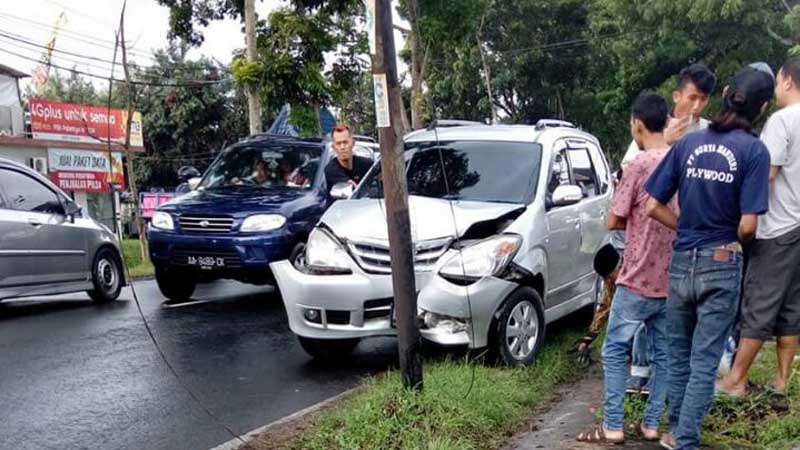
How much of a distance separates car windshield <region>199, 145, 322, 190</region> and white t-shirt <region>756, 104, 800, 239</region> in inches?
223

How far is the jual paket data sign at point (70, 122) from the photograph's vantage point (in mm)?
25125

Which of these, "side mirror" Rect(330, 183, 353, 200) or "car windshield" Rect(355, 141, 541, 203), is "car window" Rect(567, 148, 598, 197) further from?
"side mirror" Rect(330, 183, 353, 200)

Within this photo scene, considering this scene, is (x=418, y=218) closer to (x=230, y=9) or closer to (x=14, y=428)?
(x=14, y=428)

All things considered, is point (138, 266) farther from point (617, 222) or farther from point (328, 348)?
point (617, 222)

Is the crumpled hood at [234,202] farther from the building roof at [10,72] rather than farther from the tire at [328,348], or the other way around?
the building roof at [10,72]

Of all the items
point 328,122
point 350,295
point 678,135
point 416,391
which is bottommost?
point 416,391

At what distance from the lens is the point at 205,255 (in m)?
8.22

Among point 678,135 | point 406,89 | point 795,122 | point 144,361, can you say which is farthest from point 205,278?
point 406,89

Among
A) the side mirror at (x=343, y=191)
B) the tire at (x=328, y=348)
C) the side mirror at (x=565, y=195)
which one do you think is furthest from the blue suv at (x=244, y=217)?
the side mirror at (x=565, y=195)

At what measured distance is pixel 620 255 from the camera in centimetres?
505

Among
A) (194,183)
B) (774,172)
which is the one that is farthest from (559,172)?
(194,183)

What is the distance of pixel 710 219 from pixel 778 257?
3.11 ft

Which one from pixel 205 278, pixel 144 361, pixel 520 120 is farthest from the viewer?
pixel 520 120

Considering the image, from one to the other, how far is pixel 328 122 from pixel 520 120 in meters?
17.4
